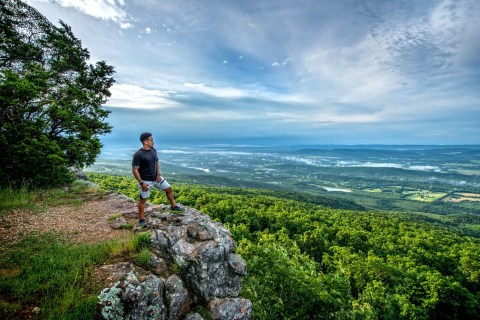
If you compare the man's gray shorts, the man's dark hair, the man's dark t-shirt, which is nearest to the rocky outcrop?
the man's gray shorts

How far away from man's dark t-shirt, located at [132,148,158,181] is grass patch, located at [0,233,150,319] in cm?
250

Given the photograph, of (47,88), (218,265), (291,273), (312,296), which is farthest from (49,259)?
(47,88)

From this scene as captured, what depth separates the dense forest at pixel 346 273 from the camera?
11.6 metres

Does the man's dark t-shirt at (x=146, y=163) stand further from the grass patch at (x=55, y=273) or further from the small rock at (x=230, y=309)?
the small rock at (x=230, y=309)

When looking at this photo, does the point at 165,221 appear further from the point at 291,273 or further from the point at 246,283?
the point at 291,273

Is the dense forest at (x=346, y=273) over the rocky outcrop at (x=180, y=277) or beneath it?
beneath

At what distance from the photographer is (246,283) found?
1086cm

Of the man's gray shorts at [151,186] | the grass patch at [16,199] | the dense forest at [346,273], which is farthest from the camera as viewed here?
the dense forest at [346,273]

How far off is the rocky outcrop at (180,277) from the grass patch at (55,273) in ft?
1.43

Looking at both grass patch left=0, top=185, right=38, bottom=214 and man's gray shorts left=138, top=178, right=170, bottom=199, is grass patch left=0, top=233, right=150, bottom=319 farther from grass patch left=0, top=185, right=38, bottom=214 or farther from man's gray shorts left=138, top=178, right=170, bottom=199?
grass patch left=0, top=185, right=38, bottom=214

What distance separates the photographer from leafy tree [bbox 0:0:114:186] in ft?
42.1

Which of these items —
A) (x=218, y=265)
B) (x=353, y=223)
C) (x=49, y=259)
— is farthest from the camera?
(x=353, y=223)

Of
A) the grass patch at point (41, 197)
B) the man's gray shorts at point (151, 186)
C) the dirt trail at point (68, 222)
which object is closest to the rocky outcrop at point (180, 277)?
the man's gray shorts at point (151, 186)

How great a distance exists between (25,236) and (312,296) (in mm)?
12469
